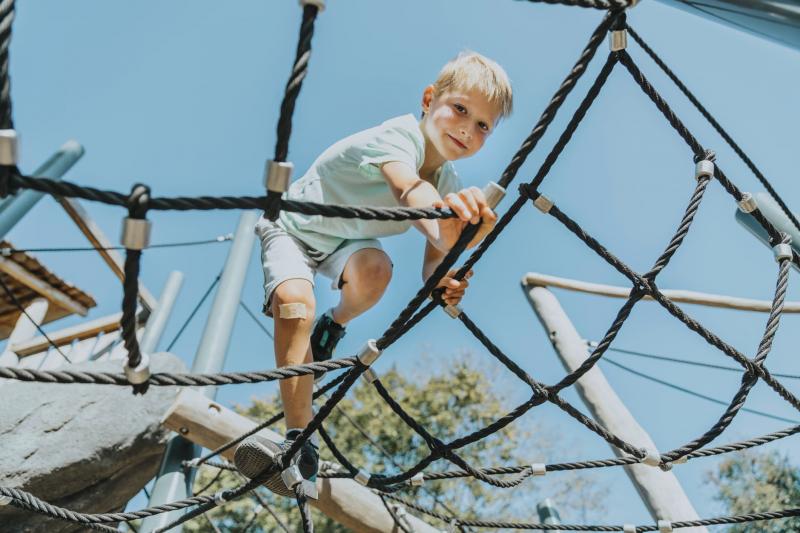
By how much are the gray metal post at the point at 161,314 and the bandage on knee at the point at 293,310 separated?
234 centimetres

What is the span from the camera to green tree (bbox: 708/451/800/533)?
6535mm

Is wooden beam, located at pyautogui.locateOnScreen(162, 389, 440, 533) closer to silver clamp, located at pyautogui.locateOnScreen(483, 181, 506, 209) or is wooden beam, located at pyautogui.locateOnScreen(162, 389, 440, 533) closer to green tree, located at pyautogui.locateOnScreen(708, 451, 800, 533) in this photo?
silver clamp, located at pyautogui.locateOnScreen(483, 181, 506, 209)

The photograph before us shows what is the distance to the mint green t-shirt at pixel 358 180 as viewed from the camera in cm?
141

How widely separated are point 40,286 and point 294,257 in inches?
135

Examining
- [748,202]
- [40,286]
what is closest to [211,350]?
[40,286]

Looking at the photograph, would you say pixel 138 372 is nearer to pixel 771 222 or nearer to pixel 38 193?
pixel 771 222

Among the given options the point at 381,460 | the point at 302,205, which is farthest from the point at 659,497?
the point at 381,460

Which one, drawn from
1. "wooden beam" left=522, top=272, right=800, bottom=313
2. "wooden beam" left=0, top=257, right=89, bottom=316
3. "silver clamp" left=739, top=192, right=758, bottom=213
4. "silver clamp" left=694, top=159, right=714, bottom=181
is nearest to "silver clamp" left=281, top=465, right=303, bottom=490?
"silver clamp" left=694, top=159, right=714, bottom=181

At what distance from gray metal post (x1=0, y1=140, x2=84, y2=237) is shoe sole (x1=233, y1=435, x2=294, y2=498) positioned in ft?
6.70

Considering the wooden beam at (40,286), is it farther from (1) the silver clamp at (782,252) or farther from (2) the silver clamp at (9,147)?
(1) the silver clamp at (782,252)

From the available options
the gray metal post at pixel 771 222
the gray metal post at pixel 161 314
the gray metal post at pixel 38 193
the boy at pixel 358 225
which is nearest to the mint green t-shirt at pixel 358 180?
the boy at pixel 358 225

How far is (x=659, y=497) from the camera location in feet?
7.65

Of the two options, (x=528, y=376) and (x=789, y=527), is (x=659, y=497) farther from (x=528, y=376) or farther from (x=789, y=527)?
(x=789, y=527)

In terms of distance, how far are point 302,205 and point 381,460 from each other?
8.27 meters
